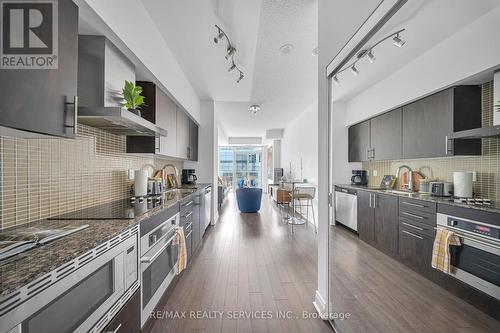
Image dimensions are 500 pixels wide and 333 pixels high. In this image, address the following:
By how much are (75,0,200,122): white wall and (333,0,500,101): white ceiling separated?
183cm

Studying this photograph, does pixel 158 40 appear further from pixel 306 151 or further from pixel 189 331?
pixel 306 151

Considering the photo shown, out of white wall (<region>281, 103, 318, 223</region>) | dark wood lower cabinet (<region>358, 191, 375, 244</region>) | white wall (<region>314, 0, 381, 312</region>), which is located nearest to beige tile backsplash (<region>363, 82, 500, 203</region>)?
white wall (<region>314, 0, 381, 312</region>)

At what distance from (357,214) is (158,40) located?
121 inches

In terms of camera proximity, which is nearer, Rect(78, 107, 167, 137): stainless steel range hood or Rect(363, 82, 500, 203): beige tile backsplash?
Rect(363, 82, 500, 203): beige tile backsplash

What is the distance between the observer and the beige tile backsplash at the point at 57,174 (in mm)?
1245

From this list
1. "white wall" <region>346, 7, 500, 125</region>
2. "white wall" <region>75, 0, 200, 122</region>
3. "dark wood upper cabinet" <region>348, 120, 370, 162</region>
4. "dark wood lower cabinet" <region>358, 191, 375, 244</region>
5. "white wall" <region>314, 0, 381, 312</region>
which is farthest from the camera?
"dark wood lower cabinet" <region>358, 191, 375, 244</region>

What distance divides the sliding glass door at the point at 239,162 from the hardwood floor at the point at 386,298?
34.6ft

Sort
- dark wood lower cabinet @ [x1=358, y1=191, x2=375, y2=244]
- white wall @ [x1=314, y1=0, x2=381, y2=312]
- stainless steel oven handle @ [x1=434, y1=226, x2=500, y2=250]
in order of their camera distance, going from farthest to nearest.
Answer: dark wood lower cabinet @ [x1=358, y1=191, x2=375, y2=244] → white wall @ [x1=314, y1=0, x2=381, y2=312] → stainless steel oven handle @ [x1=434, y1=226, x2=500, y2=250]

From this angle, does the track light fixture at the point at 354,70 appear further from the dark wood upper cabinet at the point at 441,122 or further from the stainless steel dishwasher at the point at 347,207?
the stainless steel dishwasher at the point at 347,207

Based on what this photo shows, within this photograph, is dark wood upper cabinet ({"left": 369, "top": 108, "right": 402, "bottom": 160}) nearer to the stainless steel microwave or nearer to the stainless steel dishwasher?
the stainless steel dishwasher

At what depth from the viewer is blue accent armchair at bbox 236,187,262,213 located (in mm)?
→ 6324

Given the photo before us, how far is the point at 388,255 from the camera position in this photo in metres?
1.82

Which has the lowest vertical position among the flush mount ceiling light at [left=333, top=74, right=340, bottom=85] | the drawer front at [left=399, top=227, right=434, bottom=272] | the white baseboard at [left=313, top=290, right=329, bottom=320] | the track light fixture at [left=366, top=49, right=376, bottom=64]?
the white baseboard at [left=313, top=290, right=329, bottom=320]

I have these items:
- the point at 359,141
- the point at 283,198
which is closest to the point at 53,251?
the point at 359,141
